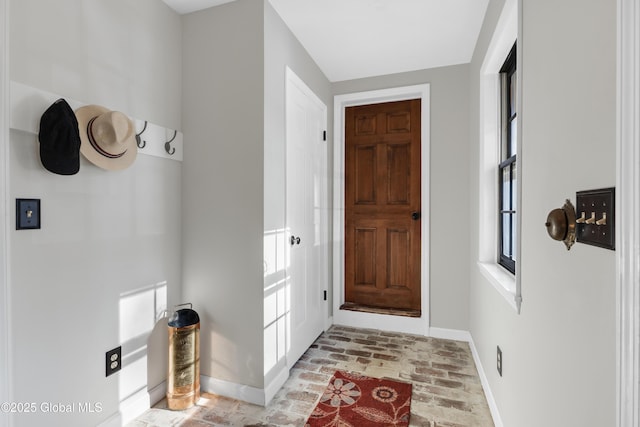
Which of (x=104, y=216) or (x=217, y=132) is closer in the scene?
(x=104, y=216)

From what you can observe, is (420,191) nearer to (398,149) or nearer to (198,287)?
(398,149)

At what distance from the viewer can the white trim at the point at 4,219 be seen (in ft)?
4.02

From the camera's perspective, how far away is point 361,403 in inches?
77.2

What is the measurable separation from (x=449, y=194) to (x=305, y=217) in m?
1.36

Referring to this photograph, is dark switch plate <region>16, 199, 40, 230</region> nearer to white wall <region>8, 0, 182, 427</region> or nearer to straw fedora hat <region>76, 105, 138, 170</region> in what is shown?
white wall <region>8, 0, 182, 427</region>

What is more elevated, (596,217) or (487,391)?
(596,217)

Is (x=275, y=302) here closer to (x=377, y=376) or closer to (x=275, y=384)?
(x=275, y=384)

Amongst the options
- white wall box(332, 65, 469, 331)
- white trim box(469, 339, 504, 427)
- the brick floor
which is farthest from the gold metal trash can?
white wall box(332, 65, 469, 331)

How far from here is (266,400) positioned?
1.94 m

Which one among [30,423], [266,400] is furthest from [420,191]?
[30,423]

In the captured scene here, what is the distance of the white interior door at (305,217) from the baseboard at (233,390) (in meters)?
0.40

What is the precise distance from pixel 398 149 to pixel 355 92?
0.72 metres

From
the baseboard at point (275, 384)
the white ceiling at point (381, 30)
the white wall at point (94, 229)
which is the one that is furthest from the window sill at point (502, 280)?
the white wall at point (94, 229)

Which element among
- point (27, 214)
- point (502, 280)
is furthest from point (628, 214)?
point (27, 214)
